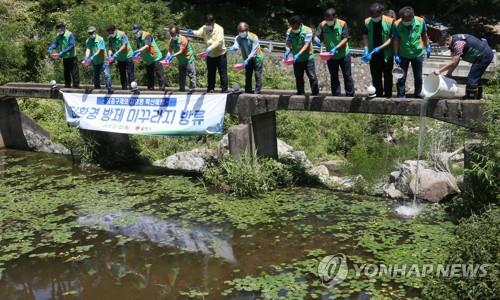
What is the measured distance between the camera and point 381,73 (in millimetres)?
9883

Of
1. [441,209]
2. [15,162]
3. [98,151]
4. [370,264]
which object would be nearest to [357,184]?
[441,209]

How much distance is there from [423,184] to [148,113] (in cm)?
608

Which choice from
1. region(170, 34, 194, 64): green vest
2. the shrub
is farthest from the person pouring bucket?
region(170, 34, 194, 64): green vest

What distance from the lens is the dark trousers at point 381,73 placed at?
964cm

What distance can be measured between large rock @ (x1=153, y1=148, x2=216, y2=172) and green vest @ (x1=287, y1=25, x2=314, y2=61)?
366 centimetres

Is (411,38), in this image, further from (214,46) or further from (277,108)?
(214,46)

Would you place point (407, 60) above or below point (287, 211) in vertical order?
above

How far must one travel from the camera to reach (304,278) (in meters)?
7.09

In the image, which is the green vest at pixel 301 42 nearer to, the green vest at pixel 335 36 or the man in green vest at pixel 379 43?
the green vest at pixel 335 36

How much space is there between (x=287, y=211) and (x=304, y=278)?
2623 millimetres

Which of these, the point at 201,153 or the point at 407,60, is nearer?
the point at 407,60

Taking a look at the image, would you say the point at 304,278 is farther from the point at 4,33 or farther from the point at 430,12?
the point at 430,12

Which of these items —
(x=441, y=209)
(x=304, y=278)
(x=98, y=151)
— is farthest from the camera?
(x=98, y=151)

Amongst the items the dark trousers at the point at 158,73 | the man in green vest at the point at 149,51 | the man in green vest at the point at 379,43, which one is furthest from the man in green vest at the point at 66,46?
the man in green vest at the point at 379,43
